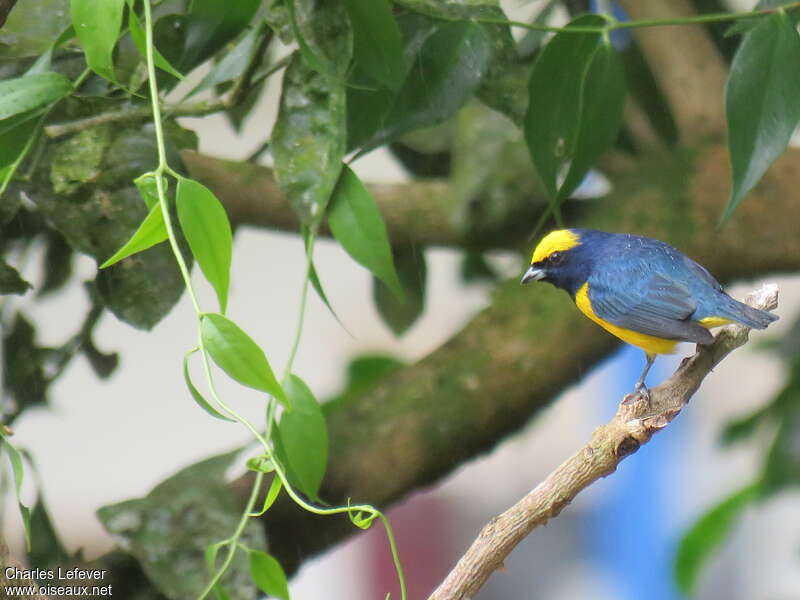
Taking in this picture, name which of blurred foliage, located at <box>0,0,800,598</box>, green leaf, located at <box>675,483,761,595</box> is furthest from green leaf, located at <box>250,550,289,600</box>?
green leaf, located at <box>675,483,761,595</box>

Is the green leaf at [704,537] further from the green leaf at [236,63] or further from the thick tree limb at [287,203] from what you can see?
the green leaf at [236,63]

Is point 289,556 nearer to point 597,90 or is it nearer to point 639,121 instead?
point 597,90

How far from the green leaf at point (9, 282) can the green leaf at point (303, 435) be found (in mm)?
235

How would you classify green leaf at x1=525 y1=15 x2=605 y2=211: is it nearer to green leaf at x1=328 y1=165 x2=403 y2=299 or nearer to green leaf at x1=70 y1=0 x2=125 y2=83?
green leaf at x1=328 y1=165 x2=403 y2=299

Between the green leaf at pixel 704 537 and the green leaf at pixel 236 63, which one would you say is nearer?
the green leaf at pixel 236 63

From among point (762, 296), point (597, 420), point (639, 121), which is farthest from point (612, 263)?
point (597, 420)

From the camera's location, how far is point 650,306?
91 centimetres

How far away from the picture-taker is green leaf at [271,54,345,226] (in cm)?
77

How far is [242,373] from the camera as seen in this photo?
597 millimetres

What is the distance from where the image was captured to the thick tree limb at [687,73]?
1356 mm

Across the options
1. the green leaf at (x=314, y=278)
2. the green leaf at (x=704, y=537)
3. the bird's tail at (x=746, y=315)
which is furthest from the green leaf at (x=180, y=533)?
the green leaf at (x=704, y=537)

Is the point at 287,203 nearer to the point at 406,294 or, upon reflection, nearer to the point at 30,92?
the point at 406,294

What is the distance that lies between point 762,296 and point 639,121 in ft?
2.20

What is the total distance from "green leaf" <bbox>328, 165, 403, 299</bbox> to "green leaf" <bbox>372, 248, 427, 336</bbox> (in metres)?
0.52
